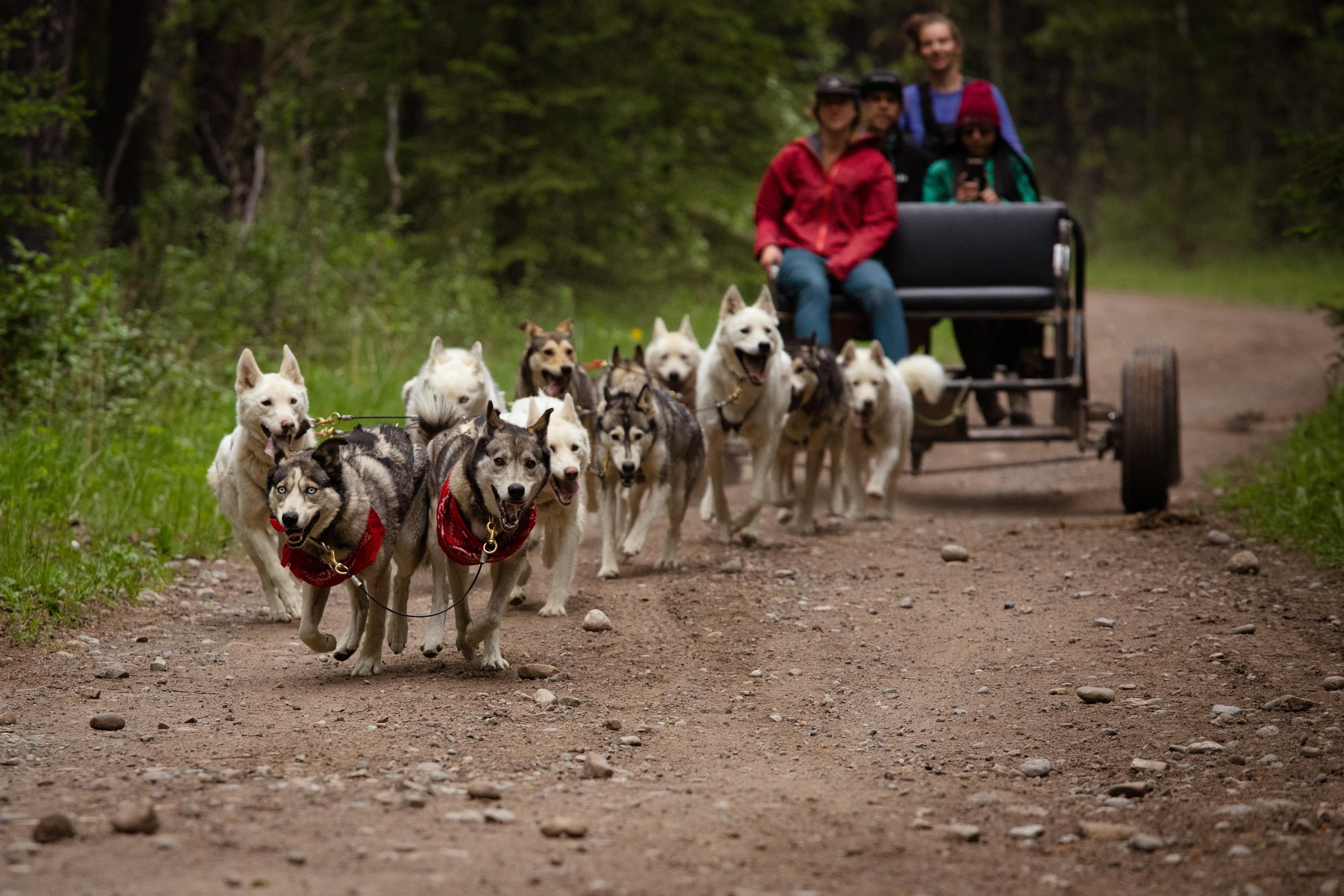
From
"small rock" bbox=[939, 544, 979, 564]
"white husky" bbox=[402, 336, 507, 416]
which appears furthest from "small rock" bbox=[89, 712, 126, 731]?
"small rock" bbox=[939, 544, 979, 564]

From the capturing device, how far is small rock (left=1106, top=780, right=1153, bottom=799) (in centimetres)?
417

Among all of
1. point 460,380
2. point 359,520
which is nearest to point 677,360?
point 460,380

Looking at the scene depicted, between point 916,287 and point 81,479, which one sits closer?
point 81,479

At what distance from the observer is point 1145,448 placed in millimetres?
9422

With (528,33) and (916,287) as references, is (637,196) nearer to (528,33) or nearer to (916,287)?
(528,33)

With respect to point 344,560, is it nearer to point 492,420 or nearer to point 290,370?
point 492,420

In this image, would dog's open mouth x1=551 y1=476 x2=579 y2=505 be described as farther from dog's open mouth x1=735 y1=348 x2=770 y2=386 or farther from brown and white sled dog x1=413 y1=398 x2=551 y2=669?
dog's open mouth x1=735 y1=348 x2=770 y2=386

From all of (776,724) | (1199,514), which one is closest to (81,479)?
(776,724)

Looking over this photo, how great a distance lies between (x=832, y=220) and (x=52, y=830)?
7.95 metres

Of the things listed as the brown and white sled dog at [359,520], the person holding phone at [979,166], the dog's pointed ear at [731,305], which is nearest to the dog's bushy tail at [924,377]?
the dog's pointed ear at [731,305]

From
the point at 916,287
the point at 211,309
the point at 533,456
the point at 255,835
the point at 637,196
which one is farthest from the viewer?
the point at 637,196

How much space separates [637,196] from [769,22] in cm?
434

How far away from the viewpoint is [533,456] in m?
5.58

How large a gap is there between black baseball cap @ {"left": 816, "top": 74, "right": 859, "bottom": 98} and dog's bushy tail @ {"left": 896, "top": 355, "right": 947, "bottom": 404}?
2071 millimetres
